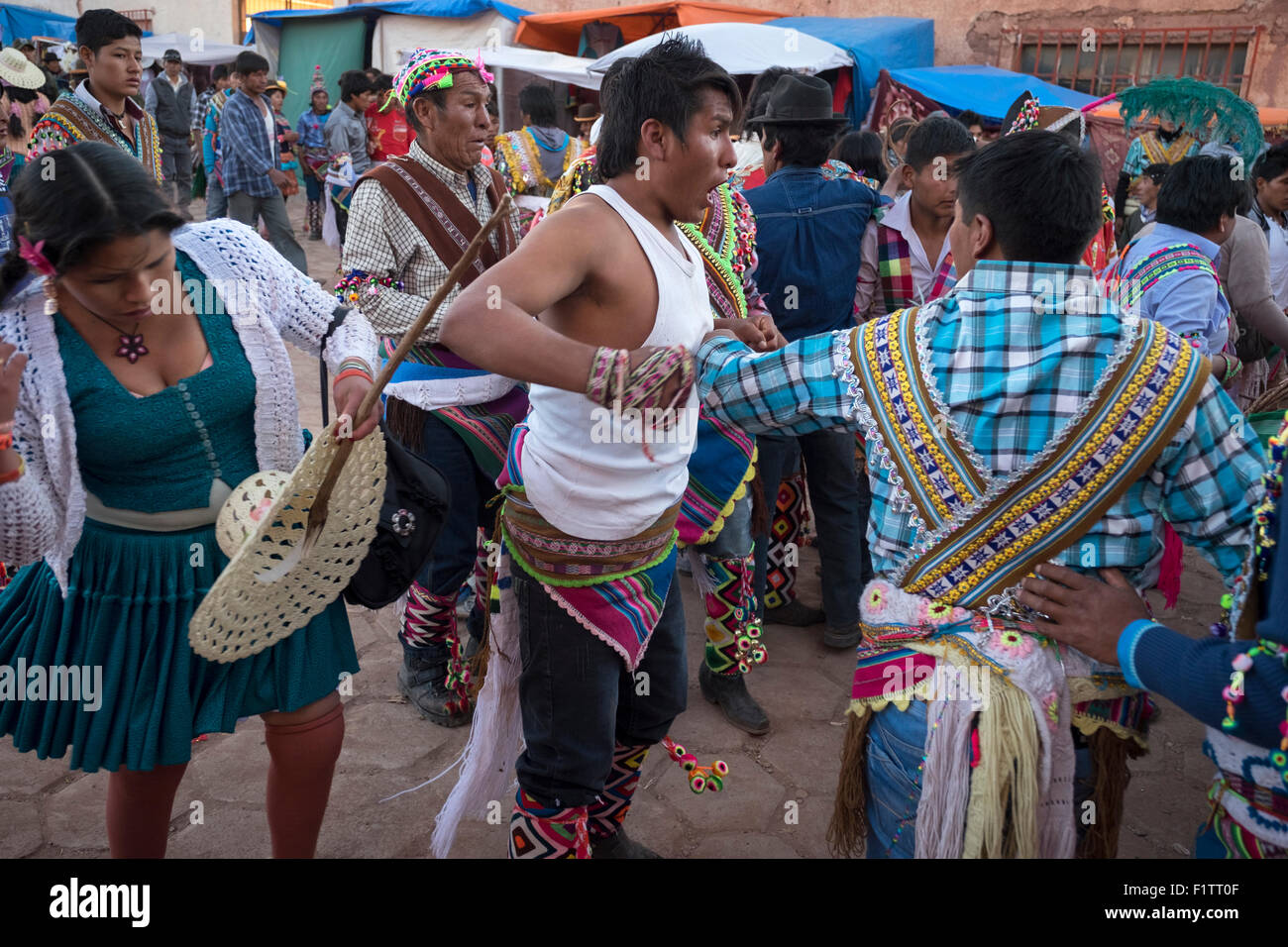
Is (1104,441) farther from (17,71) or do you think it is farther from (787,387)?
(17,71)

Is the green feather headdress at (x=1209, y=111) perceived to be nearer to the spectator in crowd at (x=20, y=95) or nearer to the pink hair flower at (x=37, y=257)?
the pink hair flower at (x=37, y=257)

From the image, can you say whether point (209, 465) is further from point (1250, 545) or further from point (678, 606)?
point (1250, 545)

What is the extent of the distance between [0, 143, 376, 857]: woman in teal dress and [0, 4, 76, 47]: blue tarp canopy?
→ 983 inches

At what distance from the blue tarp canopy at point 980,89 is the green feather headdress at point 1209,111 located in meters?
3.52

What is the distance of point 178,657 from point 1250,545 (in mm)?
1982

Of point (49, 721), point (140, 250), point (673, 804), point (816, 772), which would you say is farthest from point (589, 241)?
point (816, 772)

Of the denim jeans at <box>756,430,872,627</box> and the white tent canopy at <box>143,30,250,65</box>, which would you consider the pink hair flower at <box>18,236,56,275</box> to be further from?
the white tent canopy at <box>143,30,250,65</box>

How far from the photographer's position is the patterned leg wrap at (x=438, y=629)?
3.24 metres

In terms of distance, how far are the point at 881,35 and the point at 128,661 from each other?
1275cm

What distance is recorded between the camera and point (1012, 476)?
5.14 feet

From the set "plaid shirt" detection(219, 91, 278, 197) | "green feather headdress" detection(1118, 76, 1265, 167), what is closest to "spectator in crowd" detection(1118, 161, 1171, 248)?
"green feather headdress" detection(1118, 76, 1265, 167)

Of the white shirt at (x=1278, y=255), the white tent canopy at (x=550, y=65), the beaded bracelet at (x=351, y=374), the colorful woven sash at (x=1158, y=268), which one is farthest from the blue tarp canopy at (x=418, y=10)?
the beaded bracelet at (x=351, y=374)

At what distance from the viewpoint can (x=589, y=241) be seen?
177 cm


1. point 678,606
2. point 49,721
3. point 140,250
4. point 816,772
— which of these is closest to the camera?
A: point 140,250
